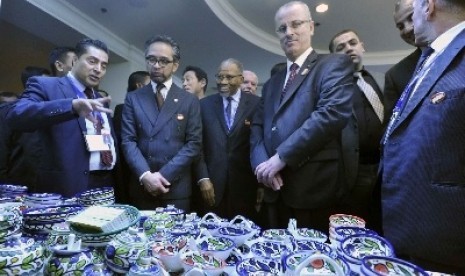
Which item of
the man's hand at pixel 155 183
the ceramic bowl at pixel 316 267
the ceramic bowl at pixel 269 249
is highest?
the ceramic bowl at pixel 316 267

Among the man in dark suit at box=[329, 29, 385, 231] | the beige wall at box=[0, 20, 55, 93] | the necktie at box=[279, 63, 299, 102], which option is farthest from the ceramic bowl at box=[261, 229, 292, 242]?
the beige wall at box=[0, 20, 55, 93]

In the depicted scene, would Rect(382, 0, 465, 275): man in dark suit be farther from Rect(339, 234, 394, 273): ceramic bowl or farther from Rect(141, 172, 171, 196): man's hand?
Rect(141, 172, 171, 196): man's hand

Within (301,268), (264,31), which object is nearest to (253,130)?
(301,268)

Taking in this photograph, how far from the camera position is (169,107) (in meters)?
1.89

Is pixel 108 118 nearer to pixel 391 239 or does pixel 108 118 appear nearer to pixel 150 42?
pixel 150 42

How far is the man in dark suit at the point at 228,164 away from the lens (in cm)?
208

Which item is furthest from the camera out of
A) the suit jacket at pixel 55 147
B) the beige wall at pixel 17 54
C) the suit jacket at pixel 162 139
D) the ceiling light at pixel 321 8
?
the ceiling light at pixel 321 8

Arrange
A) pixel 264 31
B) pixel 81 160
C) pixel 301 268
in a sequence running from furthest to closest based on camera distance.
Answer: pixel 264 31
pixel 81 160
pixel 301 268

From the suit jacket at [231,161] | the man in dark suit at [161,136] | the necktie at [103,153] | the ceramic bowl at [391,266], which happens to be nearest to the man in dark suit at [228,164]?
the suit jacket at [231,161]

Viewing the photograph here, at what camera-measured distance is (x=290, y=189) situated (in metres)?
1.47

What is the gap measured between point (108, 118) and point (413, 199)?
5.41ft

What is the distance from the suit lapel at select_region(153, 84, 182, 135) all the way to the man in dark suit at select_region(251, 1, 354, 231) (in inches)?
22.8

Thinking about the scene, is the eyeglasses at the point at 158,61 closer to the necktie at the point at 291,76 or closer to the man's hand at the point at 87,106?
the man's hand at the point at 87,106

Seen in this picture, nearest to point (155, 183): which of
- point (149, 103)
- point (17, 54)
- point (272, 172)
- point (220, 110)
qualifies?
point (149, 103)
